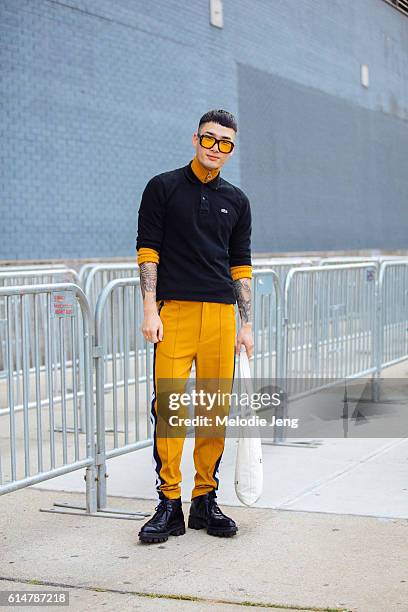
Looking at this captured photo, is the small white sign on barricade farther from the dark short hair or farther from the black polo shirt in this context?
the dark short hair

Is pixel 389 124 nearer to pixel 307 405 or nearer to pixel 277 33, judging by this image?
pixel 277 33

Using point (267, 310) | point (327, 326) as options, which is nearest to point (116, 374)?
point (267, 310)

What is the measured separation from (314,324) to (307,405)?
1.10 meters

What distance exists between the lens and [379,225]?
79.7 ft

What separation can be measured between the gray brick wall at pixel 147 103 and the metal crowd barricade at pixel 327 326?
432cm

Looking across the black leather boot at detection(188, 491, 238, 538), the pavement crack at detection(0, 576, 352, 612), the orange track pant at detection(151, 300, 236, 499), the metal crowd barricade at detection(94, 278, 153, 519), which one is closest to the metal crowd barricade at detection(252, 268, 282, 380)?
the metal crowd barricade at detection(94, 278, 153, 519)

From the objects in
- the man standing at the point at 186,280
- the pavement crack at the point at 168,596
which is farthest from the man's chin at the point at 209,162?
the pavement crack at the point at 168,596

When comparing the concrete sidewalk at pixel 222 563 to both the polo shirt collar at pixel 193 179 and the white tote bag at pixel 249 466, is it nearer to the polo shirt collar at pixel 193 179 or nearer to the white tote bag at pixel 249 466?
the white tote bag at pixel 249 466

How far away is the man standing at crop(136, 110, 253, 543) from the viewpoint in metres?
5.32

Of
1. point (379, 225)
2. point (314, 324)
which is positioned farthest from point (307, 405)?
point (379, 225)

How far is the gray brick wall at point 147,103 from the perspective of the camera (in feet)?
40.2

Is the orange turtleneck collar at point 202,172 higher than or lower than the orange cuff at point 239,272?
higher

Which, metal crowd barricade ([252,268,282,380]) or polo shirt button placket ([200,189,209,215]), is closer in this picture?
polo shirt button placket ([200,189,209,215])

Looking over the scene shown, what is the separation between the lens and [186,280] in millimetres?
5355
